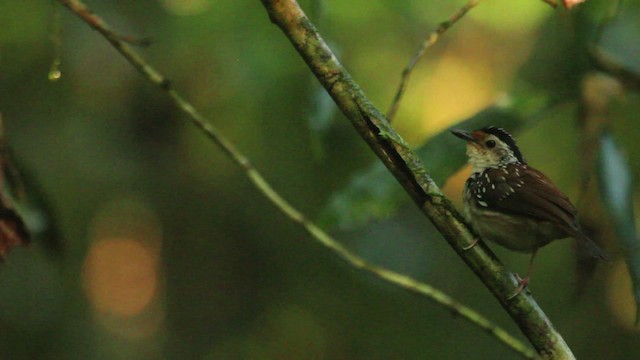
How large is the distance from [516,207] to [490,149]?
1.31 ft

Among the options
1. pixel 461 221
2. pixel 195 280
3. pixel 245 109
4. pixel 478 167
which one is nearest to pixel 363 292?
pixel 195 280

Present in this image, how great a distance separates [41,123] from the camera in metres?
5.74

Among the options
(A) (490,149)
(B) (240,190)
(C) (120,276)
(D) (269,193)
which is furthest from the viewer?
(C) (120,276)

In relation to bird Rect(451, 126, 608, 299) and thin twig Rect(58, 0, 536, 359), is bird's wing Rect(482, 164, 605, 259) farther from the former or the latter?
thin twig Rect(58, 0, 536, 359)

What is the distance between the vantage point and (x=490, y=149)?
350 cm

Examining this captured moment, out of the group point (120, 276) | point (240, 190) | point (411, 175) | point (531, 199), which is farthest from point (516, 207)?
point (120, 276)

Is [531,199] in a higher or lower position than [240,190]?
higher

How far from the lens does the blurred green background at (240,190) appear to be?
498 cm

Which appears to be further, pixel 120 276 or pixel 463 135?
pixel 120 276

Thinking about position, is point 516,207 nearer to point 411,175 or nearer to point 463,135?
point 463,135

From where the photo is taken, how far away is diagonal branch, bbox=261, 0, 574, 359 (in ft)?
6.97

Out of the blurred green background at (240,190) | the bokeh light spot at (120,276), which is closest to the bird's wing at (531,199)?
the blurred green background at (240,190)

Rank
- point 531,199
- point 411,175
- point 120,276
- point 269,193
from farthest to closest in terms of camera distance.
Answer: point 120,276, point 531,199, point 269,193, point 411,175

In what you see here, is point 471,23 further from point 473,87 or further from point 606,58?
point 606,58
